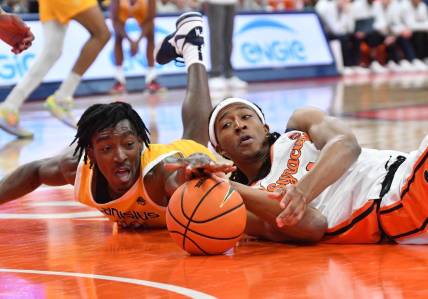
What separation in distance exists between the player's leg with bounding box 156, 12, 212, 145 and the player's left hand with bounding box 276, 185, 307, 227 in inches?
68.2

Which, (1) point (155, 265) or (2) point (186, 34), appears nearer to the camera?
(1) point (155, 265)

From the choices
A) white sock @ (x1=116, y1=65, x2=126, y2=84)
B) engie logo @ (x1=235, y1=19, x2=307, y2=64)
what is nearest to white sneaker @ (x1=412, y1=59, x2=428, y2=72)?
engie logo @ (x1=235, y1=19, x2=307, y2=64)

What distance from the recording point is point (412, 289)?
3.25 m

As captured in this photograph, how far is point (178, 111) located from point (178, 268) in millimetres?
7547

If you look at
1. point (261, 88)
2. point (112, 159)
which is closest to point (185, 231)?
point (112, 159)

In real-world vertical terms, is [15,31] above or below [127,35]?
above

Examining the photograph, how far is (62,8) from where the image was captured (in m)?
8.85

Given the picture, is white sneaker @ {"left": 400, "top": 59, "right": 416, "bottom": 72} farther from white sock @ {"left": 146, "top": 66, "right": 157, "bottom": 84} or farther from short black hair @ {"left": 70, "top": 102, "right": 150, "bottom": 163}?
short black hair @ {"left": 70, "top": 102, "right": 150, "bottom": 163}

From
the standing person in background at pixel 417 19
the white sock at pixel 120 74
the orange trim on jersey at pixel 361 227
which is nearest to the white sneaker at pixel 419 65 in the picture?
the standing person in background at pixel 417 19

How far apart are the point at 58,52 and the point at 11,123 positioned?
A: 91cm

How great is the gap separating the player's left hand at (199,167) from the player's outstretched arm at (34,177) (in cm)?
116

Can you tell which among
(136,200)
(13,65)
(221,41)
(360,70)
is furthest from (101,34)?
(360,70)

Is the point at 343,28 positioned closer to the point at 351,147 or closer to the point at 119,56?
the point at 119,56

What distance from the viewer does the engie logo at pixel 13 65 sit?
13.0 meters
